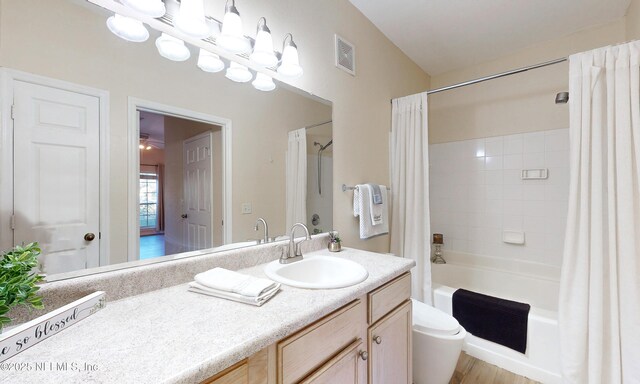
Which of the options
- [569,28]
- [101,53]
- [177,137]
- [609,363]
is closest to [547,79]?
[569,28]

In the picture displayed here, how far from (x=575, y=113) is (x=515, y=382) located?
1.67 metres

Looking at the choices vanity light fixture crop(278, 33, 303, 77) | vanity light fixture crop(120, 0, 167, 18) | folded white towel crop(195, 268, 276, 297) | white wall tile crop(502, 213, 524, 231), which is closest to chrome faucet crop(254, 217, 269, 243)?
folded white towel crop(195, 268, 276, 297)

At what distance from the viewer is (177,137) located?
1.08 meters

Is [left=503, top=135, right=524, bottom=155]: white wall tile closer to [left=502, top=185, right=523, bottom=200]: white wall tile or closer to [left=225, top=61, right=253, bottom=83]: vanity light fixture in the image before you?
[left=502, top=185, right=523, bottom=200]: white wall tile

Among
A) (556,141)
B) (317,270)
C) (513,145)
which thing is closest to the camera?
(317,270)

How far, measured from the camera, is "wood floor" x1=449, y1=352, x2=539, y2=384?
5.46 ft

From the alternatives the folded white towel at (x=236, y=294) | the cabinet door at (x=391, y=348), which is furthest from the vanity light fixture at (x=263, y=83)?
the cabinet door at (x=391, y=348)

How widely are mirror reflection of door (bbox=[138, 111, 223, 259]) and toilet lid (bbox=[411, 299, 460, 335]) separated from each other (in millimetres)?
1215

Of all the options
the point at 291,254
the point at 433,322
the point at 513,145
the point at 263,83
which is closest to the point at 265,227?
the point at 291,254

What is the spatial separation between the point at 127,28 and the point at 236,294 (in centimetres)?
98

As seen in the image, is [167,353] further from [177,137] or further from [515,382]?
[515,382]

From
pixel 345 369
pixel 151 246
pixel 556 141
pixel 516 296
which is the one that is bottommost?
pixel 516 296

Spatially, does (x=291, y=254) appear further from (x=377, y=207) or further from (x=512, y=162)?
(x=512, y=162)

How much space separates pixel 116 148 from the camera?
894 millimetres
